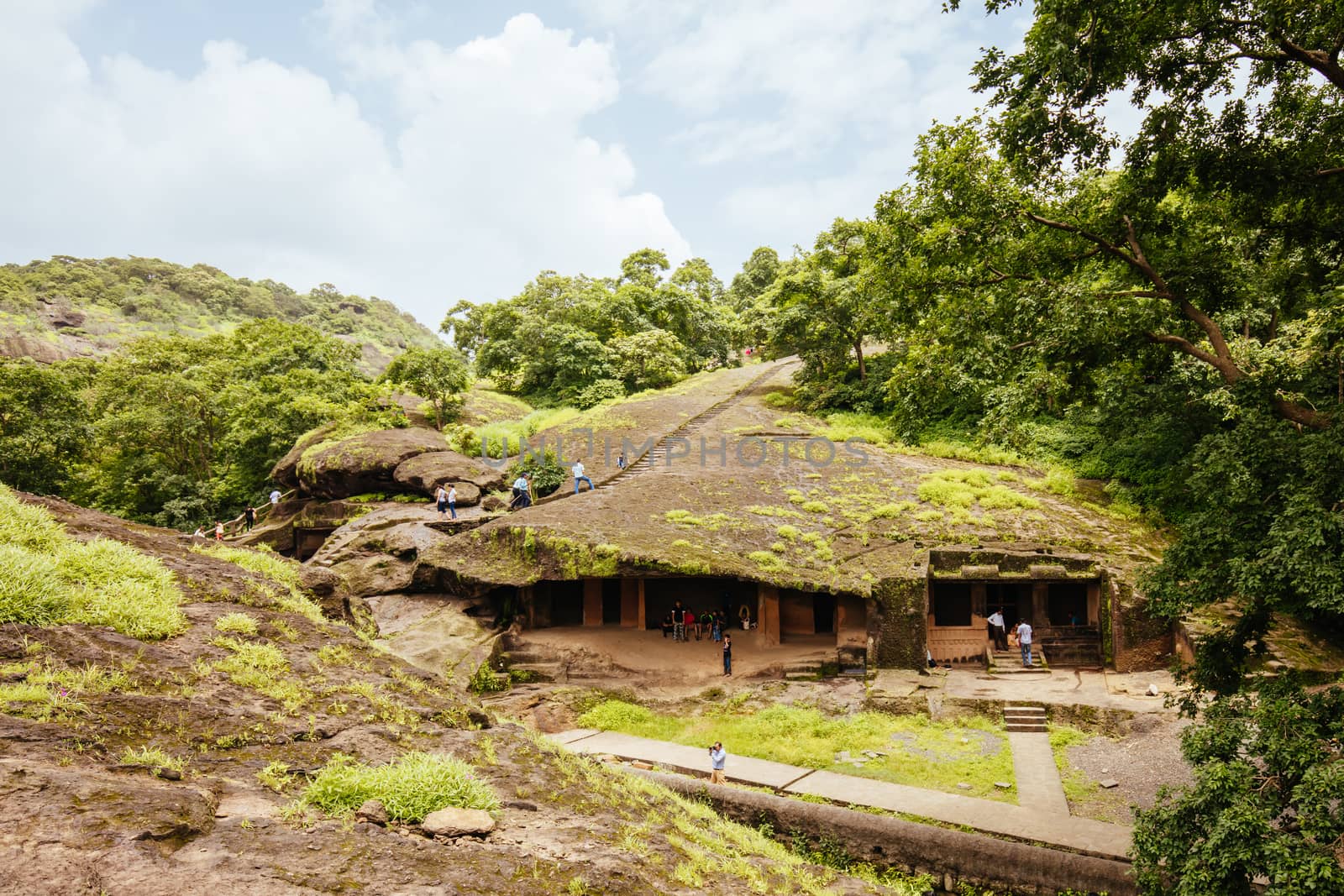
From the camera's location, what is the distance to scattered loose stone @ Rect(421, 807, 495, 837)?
4.95 meters

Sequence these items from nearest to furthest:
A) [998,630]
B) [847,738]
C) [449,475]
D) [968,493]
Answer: [847,738] → [998,630] → [968,493] → [449,475]

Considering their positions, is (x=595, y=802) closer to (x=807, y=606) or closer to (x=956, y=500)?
(x=807, y=606)

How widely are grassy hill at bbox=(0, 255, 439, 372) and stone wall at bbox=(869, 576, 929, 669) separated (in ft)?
169

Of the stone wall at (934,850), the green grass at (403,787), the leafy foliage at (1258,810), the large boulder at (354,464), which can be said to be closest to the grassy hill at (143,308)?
the large boulder at (354,464)

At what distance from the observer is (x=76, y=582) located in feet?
20.1

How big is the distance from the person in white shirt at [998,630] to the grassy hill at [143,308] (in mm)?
53303

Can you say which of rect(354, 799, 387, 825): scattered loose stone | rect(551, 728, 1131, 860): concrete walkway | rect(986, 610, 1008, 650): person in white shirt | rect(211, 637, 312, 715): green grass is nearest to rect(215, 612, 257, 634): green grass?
rect(211, 637, 312, 715): green grass

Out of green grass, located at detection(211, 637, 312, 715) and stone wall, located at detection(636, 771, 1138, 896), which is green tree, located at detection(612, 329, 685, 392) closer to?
stone wall, located at detection(636, 771, 1138, 896)

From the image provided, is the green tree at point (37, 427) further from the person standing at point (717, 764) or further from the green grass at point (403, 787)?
the green grass at point (403, 787)

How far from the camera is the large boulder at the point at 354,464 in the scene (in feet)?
78.6

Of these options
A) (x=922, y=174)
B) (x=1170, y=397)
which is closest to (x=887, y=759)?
(x=922, y=174)

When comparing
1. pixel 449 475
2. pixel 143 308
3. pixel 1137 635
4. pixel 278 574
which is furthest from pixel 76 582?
pixel 143 308

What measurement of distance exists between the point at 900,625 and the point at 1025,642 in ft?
11.6

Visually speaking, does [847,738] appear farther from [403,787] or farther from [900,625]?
[403,787]
